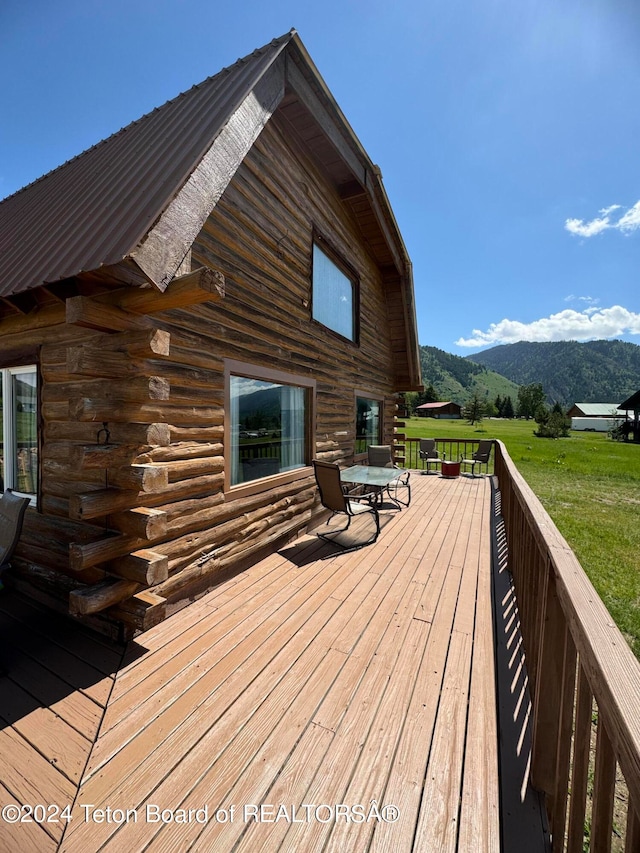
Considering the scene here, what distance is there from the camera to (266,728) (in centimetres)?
189

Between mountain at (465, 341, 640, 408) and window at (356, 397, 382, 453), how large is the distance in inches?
6044

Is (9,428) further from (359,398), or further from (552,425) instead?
(552,425)

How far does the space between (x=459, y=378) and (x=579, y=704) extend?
149m

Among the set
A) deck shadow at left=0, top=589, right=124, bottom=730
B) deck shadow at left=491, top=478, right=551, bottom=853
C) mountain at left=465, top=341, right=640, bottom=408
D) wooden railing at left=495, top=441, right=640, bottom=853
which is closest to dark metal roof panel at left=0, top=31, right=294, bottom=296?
deck shadow at left=0, top=589, right=124, bottom=730

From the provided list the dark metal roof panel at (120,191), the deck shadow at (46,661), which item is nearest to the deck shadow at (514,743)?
the deck shadow at (46,661)

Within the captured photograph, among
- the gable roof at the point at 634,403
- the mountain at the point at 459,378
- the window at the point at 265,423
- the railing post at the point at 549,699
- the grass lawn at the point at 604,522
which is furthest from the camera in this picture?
the mountain at the point at 459,378

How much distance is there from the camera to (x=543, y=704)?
63.1 inches

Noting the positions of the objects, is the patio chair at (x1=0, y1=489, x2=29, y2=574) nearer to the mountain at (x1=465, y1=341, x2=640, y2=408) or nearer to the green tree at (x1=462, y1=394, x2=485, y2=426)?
the green tree at (x1=462, y1=394, x2=485, y2=426)

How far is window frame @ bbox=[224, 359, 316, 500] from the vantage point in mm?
3564

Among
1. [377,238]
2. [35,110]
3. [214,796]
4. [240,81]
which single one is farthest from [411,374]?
[35,110]

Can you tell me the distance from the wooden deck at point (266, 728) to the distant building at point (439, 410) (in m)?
79.1

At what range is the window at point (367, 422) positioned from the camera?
24.8ft

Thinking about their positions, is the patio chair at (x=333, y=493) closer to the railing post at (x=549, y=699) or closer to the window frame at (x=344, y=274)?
the window frame at (x=344, y=274)

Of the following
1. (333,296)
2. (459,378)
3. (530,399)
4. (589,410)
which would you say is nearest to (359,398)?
(333,296)
